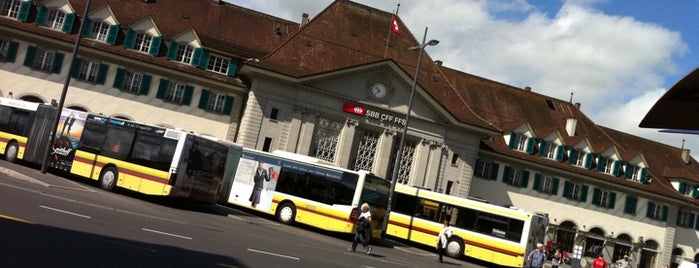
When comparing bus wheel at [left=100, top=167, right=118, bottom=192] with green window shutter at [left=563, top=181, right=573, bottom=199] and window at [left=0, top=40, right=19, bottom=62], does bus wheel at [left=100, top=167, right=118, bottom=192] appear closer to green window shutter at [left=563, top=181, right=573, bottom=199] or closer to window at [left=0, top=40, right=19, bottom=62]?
window at [left=0, top=40, right=19, bottom=62]

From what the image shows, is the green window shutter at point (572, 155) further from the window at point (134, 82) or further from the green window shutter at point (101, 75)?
the green window shutter at point (101, 75)

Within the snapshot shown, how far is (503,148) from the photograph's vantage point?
171ft

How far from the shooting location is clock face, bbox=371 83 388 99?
1748 inches

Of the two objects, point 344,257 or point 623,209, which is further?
point 623,209

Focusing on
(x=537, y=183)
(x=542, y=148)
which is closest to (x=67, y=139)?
(x=537, y=183)

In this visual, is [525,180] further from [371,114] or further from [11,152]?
[11,152]

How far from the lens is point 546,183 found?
5281 cm

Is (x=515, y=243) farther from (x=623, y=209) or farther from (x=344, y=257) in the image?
(x=623, y=209)

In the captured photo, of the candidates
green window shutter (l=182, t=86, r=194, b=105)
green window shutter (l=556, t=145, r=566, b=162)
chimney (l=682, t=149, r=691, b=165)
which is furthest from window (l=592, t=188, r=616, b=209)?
green window shutter (l=182, t=86, r=194, b=105)

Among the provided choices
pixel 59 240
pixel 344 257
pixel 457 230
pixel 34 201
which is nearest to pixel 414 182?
pixel 457 230

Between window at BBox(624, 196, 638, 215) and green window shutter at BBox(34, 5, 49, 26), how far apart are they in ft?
150

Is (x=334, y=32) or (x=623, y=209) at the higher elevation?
(x=334, y=32)

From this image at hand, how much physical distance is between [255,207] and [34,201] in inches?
545

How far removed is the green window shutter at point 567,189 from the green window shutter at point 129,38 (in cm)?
3438
